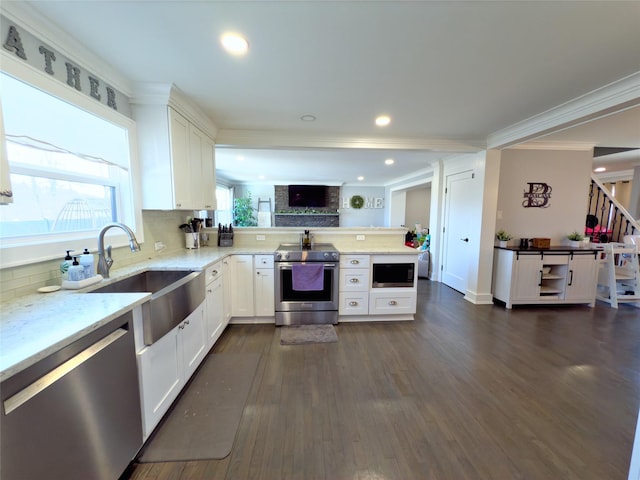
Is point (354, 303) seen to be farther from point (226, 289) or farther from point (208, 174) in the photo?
point (208, 174)

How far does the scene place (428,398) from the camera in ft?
6.29

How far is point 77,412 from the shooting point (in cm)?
101

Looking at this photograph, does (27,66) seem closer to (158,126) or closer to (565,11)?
(158,126)

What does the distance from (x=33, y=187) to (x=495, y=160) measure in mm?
4831

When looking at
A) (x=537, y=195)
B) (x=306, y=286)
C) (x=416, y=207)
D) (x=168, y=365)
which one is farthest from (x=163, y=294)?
(x=416, y=207)

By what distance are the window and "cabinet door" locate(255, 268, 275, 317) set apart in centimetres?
135

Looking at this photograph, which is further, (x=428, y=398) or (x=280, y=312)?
(x=280, y=312)

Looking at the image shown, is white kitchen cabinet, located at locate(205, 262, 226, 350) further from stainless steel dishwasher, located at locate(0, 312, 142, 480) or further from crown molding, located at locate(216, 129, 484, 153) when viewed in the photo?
crown molding, located at locate(216, 129, 484, 153)

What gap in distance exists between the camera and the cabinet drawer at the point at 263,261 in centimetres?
299

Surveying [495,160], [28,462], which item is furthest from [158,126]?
[495,160]

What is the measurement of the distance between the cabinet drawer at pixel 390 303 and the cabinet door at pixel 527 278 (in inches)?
67.1

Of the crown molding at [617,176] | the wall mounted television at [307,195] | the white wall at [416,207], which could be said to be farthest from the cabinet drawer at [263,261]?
the crown molding at [617,176]

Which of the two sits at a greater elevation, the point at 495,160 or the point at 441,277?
the point at 495,160

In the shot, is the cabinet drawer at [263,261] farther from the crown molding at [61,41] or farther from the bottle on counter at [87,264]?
the crown molding at [61,41]
